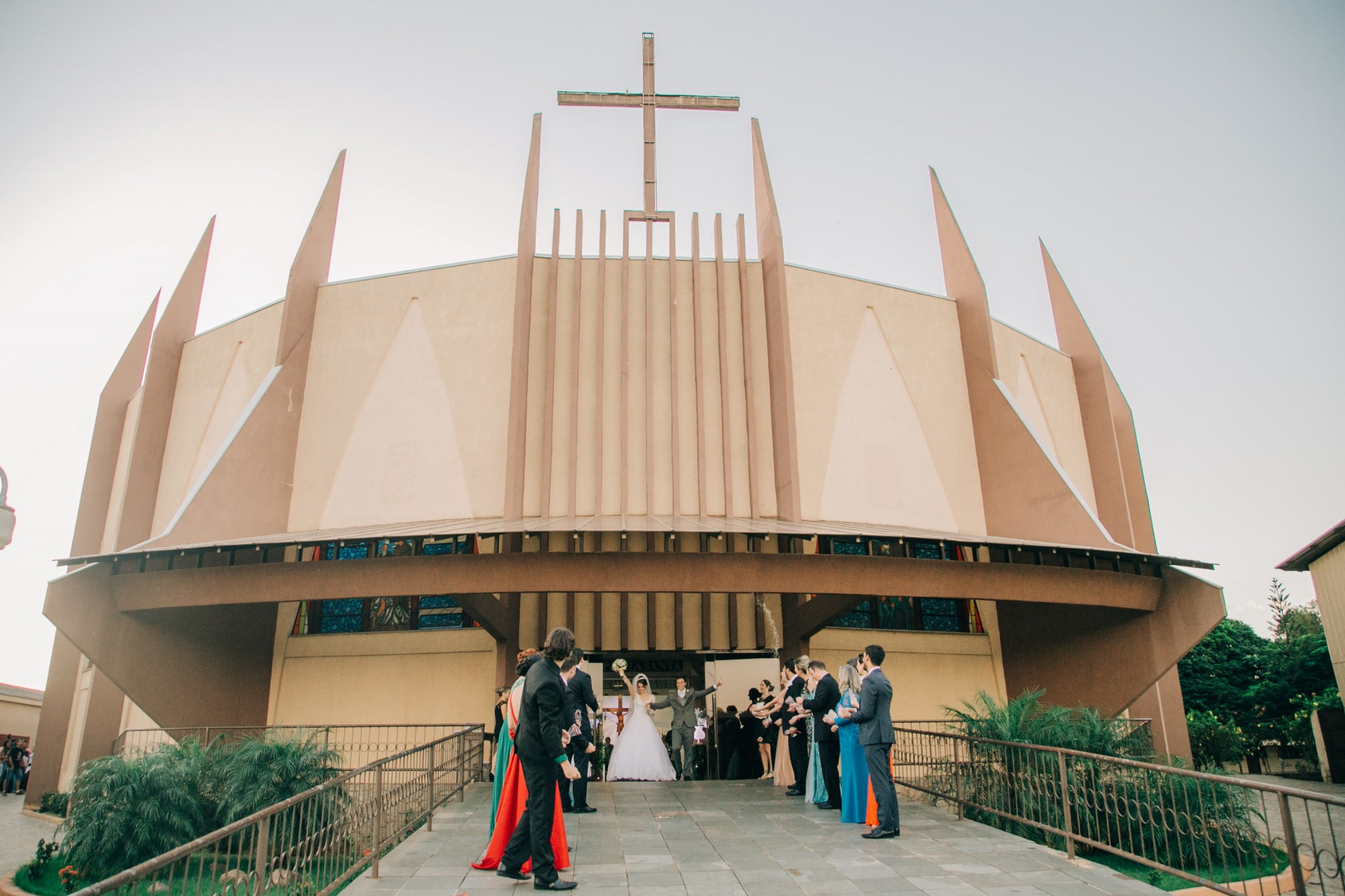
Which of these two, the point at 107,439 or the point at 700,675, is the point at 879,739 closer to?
the point at 700,675

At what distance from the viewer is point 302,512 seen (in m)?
18.4

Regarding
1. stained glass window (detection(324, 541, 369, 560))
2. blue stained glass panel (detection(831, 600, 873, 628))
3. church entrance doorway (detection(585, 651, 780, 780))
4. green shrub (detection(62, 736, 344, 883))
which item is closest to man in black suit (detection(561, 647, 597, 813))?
green shrub (detection(62, 736, 344, 883))

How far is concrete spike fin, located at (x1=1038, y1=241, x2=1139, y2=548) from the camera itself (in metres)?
21.2

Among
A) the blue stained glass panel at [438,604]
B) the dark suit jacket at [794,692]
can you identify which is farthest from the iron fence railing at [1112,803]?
the blue stained glass panel at [438,604]

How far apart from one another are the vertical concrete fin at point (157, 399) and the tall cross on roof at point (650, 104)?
10966 mm

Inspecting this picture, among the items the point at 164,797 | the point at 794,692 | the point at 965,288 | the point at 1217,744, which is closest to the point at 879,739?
the point at 794,692

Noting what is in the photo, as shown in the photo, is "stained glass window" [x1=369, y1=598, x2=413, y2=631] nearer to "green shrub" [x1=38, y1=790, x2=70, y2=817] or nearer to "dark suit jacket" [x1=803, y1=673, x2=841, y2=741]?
"green shrub" [x1=38, y1=790, x2=70, y2=817]

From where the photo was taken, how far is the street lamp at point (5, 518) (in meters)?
7.75

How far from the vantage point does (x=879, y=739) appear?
809 cm

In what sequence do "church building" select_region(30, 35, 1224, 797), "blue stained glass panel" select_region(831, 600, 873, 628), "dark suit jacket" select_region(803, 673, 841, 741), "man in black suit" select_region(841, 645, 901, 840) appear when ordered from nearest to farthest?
"man in black suit" select_region(841, 645, 901, 840) → "dark suit jacket" select_region(803, 673, 841, 741) → "church building" select_region(30, 35, 1224, 797) → "blue stained glass panel" select_region(831, 600, 873, 628)

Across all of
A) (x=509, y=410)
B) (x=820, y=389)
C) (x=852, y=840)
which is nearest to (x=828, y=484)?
(x=820, y=389)

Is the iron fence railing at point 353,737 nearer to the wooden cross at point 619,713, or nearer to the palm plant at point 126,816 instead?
the wooden cross at point 619,713

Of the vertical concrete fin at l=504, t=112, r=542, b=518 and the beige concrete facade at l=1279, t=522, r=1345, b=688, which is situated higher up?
the vertical concrete fin at l=504, t=112, r=542, b=518

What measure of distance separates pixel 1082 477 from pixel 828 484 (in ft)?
26.4
